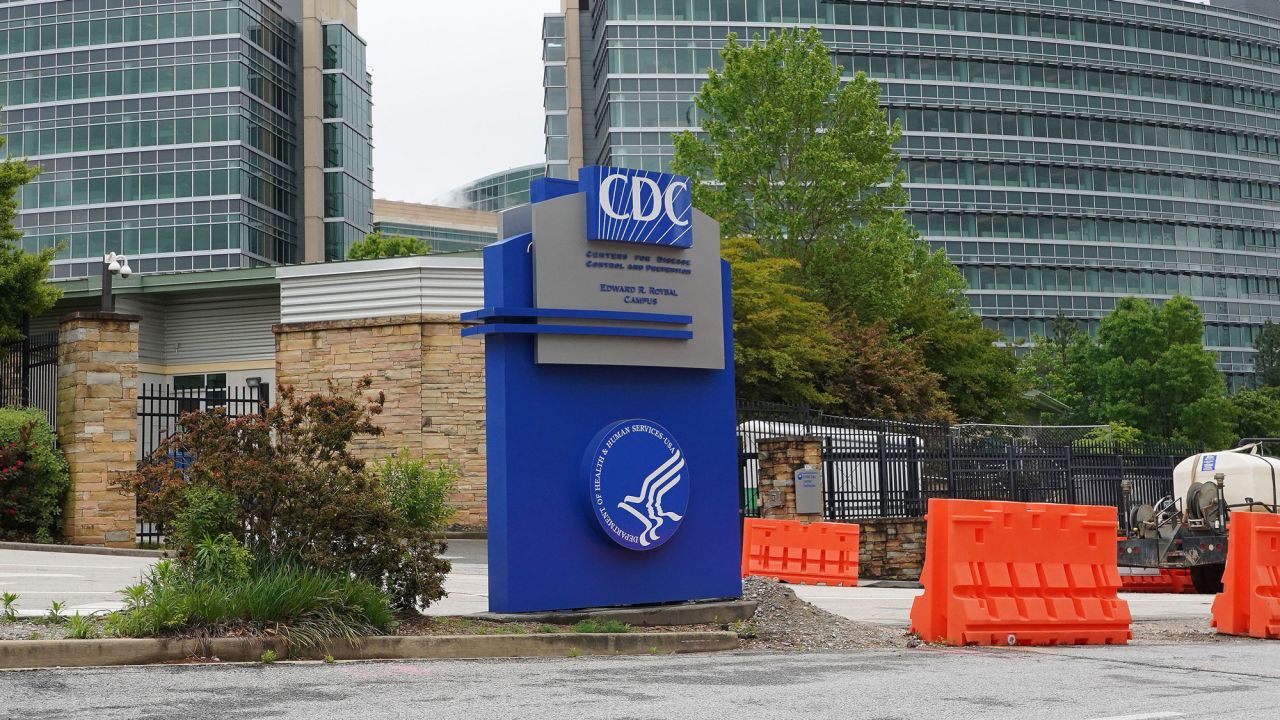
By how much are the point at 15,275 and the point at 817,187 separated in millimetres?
22394

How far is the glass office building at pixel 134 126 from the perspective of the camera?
258ft

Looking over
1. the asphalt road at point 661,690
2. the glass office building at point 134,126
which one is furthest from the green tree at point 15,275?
the glass office building at point 134,126

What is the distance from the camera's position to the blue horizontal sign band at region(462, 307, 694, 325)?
10.7m

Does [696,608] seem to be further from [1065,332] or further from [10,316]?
[1065,332]

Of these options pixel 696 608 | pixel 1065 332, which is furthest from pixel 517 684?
pixel 1065 332

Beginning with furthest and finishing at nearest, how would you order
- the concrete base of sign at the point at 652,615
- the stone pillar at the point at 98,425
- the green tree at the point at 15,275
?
the green tree at the point at 15,275, the stone pillar at the point at 98,425, the concrete base of sign at the point at 652,615

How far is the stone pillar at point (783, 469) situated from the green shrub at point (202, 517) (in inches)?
570

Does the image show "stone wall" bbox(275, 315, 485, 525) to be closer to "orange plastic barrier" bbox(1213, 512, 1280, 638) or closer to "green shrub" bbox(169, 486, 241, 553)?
"orange plastic barrier" bbox(1213, 512, 1280, 638)

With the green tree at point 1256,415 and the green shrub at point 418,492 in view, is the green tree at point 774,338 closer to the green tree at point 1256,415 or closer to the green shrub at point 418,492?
the green shrub at point 418,492

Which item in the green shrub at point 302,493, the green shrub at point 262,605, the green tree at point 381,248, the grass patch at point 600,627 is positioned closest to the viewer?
the green shrub at point 262,605

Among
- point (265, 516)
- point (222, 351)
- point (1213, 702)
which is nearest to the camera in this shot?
point (1213, 702)

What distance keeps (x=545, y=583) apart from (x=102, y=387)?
12.0 m

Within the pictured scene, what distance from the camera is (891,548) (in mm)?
22094

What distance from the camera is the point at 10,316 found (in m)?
23.0
